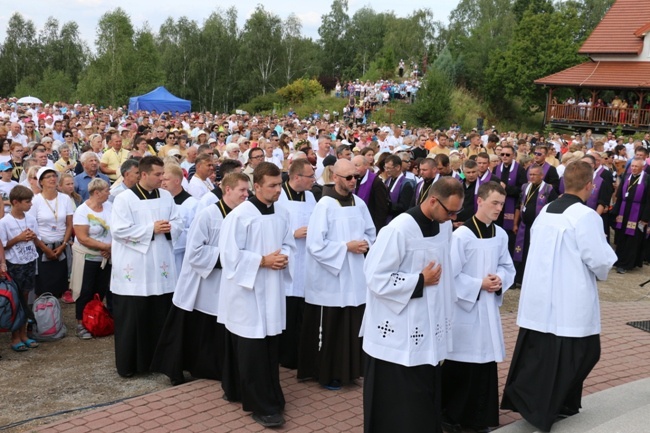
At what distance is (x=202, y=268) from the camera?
6246 mm

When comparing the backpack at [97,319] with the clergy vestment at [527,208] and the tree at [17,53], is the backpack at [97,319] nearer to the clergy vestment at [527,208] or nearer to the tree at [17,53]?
the clergy vestment at [527,208]

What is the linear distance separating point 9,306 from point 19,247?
0.75 m

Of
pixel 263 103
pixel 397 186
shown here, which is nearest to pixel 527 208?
pixel 397 186

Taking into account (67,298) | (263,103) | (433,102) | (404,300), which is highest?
(433,102)

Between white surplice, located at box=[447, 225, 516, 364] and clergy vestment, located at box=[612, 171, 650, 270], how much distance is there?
7.95 m

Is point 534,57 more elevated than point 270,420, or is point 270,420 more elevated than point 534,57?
point 534,57

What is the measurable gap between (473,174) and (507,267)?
14.0ft

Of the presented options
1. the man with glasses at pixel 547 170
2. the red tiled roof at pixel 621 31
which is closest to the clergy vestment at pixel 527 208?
the man with glasses at pixel 547 170

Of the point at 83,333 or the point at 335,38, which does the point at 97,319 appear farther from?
the point at 335,38

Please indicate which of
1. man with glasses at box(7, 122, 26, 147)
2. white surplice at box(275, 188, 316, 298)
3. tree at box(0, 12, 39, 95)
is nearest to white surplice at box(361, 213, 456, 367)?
white surplice at box(275, 188, 316, 298)

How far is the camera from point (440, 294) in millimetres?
4930

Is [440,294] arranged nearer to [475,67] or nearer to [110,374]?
[110,374]

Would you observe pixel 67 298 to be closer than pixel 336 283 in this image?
No

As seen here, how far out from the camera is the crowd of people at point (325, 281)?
16.0 ft
